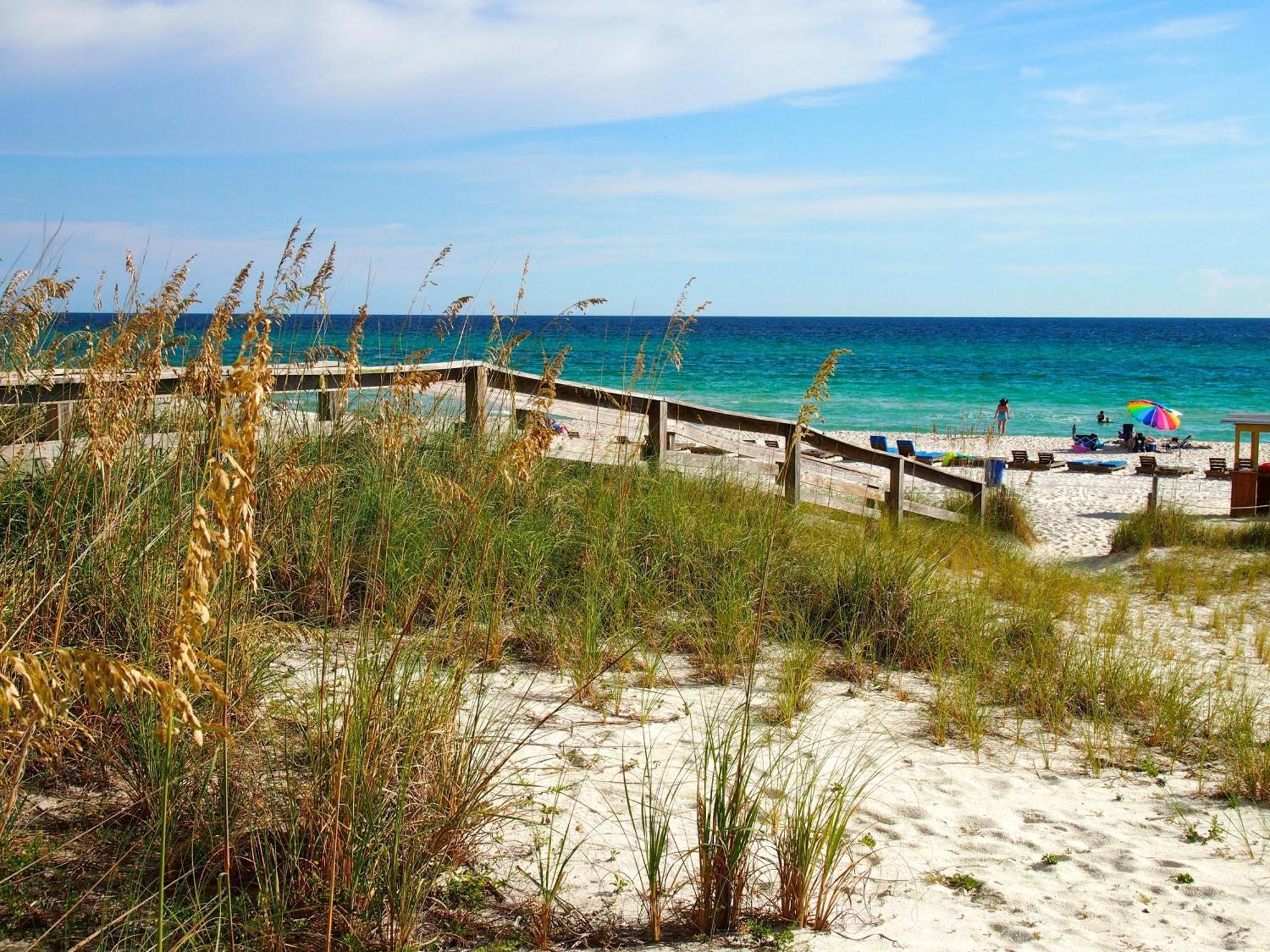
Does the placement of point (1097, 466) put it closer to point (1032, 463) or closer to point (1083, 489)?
point (1032, 463)

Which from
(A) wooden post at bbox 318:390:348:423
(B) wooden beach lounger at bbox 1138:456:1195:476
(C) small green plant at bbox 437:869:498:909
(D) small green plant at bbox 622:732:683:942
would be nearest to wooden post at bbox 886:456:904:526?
(A) wooden post at bbox 318:390:348:423

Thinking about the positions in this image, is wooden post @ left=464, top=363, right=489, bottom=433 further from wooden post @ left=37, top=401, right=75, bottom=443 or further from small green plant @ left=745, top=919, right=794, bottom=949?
small green plant @ left=745, top=919, right=794, bottom=949

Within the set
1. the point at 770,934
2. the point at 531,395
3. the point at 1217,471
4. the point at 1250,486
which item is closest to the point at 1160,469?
the point at 1217,471

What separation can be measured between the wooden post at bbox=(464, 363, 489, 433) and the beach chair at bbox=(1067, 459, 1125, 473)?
64.2ft

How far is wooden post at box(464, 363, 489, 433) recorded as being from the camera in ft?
24.6

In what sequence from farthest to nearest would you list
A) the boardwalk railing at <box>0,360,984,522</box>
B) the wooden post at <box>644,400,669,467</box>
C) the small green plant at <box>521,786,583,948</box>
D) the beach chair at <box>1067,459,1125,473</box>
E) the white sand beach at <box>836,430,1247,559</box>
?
the beach chair at <box>1067,459,1125,473</box>, the white sand beach at <box>836,430,1247,559</box>, the wooden post at <box>644,400,669,467</box>, the boardwalk railing at <box>0,360,984,522</box>, the small green plant at <box>521,786,583,948</box>

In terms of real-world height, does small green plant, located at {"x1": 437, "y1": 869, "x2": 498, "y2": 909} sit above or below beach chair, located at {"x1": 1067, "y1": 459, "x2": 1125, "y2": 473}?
below

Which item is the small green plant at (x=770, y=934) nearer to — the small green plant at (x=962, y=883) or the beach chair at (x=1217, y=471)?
the small green plant at (x=962, y=883)

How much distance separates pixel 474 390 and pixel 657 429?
142 centimetres

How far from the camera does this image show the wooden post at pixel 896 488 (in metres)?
10.0

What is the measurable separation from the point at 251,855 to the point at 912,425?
3439 cm

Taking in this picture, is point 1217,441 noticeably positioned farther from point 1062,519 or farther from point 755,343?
point 755,343

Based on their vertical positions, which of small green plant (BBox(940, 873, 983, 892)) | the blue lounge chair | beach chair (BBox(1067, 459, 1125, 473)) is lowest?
small green plant (BBox(940, 873, 983, 892))

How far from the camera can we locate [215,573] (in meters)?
1.66
